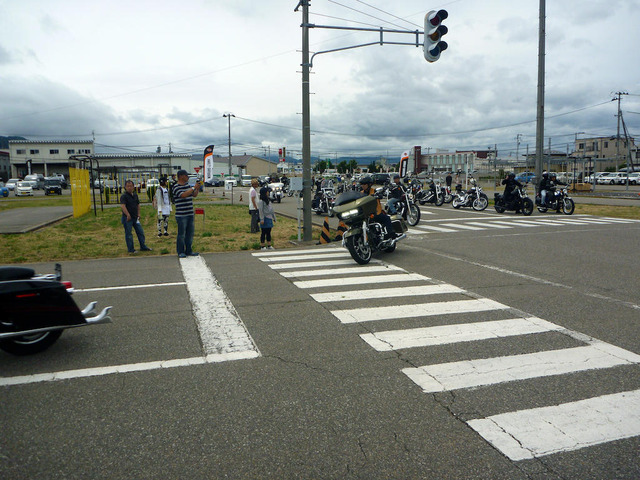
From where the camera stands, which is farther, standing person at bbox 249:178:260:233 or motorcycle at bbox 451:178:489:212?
motorcycle at bbox 451:178:489:212

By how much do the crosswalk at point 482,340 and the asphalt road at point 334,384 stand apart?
0.07 ft

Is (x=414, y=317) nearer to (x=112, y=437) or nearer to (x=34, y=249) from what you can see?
(x=112, y=437)

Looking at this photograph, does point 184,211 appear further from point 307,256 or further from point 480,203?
point 480,203

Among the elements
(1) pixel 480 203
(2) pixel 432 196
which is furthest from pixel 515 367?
(2) pixel 432 196

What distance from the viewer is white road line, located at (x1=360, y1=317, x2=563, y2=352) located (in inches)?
217

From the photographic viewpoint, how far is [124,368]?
4.91 metres

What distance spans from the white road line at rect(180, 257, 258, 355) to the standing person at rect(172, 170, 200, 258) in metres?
2.05

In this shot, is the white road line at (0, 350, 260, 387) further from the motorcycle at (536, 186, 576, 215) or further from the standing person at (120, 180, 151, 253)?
the motorcycle at (536, 186, 576, 215)

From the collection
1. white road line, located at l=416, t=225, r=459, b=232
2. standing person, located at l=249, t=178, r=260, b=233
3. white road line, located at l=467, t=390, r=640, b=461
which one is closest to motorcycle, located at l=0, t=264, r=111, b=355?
white road line, located at l=467, t=390, r=640, b=461

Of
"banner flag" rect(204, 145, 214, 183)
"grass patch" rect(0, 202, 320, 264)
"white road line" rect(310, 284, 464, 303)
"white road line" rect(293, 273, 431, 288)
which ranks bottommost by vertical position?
"white road line" rect(310, 284, 464, 303)

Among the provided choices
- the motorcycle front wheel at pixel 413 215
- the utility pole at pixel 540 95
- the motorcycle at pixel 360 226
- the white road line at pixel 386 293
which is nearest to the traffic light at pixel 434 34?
the motorcycle at pixel 360 226

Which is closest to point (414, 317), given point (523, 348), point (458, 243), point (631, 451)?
point (523, 348)

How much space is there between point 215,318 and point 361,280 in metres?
3.13

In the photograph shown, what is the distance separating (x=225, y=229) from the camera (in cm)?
1828
